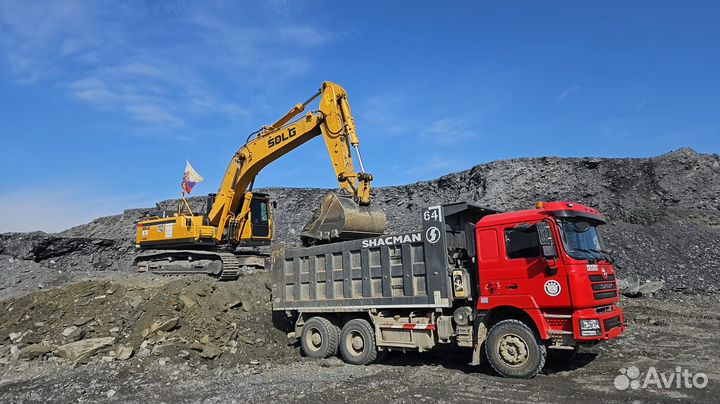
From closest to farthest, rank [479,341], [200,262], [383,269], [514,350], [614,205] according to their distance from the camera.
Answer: [514,350], [479,341], [383,269], [200,262], [614,205]

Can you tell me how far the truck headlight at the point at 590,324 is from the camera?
6461 millimetres

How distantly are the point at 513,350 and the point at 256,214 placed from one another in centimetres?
1072

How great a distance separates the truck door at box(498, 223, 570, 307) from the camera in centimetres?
666

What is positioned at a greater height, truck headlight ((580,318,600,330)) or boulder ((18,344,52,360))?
truck headlight ((580,318,600,330))

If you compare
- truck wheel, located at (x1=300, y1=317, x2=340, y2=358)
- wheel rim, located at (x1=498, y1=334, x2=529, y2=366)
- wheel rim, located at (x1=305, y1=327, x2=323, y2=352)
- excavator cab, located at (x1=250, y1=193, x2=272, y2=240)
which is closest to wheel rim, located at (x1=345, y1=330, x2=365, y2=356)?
truck wheel, located at (x1=300, y1=317, x2=340, y2=358)

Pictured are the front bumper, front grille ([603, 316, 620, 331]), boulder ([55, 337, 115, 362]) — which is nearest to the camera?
the front bumper

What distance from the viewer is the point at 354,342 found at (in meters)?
8.77

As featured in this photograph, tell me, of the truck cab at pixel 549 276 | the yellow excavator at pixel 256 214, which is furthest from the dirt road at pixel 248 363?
the yellow excavator at pixel 256 214

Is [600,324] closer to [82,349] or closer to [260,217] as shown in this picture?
[82,349]

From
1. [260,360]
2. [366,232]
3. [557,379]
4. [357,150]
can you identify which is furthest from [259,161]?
[557,379]

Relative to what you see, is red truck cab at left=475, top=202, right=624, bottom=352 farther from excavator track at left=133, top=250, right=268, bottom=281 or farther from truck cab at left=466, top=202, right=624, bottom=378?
excavator track at left=133, top=250, right=268, bottom=281

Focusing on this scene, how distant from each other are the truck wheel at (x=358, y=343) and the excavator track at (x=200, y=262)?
6.48 meters

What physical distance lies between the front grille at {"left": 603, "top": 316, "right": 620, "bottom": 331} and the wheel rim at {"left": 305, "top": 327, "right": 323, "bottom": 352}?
5.00 meters

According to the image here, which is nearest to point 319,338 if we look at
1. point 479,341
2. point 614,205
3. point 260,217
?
point 479,341
